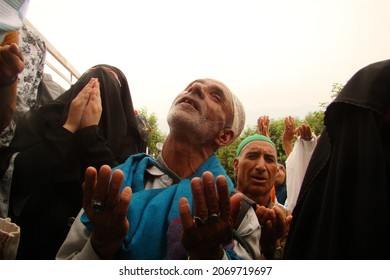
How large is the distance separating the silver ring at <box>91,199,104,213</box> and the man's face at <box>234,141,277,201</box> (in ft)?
3.84

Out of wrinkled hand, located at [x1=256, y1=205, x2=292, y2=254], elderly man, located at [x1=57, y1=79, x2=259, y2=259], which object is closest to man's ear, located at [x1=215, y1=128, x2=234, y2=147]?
elderly man, located at [x1=57, y1=79, x2=259, y2=259]

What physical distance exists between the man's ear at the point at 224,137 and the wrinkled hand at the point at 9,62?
33.1 inches

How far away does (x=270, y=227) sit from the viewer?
3.87 ft

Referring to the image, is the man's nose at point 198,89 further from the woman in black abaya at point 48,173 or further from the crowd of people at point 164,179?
the woman in black abaya at point 48,173

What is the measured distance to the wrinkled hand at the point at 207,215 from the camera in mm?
747

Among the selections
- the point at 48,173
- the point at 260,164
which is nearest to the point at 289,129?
the point at 260,164

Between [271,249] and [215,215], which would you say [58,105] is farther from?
[271,249]

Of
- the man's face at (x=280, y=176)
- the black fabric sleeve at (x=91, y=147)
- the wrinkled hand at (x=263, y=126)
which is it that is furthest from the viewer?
the man's face at (x=280, y=176)

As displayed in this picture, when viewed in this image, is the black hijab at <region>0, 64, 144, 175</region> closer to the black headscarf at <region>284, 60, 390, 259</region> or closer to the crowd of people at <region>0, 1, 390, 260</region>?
the crowd of people at <region>0, 1, 390, 260</region>

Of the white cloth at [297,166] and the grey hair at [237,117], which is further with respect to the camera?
the white cloth at [297,166]

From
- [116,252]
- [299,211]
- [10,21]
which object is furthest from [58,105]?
[299,211]

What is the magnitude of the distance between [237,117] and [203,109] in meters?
0.25

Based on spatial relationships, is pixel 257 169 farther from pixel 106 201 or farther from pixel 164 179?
pixel 106 201

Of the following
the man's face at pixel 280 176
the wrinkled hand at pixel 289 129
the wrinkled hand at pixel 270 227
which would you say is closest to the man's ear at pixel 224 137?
the wrinkled hand at pixel 270 227
